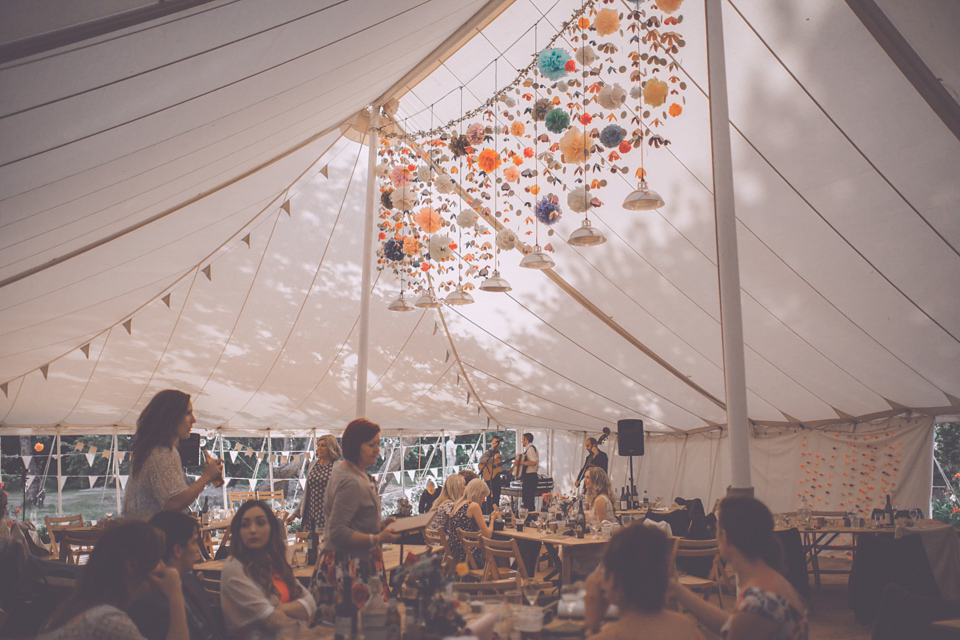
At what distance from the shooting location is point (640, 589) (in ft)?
5.45

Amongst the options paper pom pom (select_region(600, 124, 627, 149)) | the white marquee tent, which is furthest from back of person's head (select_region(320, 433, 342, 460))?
paper pom pom (select_region(600, 124, 627, 149))

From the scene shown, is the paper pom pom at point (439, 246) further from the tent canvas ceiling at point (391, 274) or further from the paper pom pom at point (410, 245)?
the tent canvas ceiling at point (391, 274)

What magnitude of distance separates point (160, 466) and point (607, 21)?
342cm

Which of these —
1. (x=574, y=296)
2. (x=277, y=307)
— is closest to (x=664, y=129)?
(x=574, y=296)

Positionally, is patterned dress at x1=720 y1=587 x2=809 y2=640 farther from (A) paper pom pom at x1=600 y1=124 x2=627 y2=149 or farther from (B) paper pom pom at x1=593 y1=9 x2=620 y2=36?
(B) paper pom pom at x1=593 y1=9 x2=620 y2=36

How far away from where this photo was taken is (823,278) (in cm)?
512

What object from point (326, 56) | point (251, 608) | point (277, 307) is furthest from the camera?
point (277, 307)

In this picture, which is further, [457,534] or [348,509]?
[457,534]

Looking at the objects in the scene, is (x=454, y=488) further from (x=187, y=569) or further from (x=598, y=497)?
(x=187, y=569)

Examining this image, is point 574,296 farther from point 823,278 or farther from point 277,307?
point 277,307

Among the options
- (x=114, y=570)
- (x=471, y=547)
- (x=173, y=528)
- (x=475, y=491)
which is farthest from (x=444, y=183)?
(x=114, y=570)

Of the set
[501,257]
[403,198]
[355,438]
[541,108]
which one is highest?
[541,108]

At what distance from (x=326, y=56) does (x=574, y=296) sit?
13.0 ft

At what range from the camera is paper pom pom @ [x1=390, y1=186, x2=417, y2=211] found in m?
5.77
